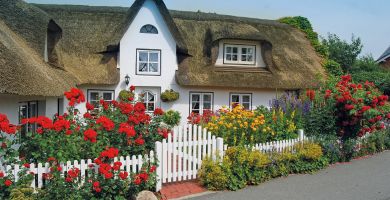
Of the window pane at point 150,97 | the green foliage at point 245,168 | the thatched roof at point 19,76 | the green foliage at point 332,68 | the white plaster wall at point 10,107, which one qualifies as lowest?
the green foliage at point 245,168

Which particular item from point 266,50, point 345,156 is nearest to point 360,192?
point 345,156

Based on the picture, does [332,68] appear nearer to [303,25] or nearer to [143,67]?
[303,25]

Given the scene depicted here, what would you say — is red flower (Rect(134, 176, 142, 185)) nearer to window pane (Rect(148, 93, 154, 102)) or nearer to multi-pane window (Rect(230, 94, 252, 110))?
window pane (Rect(148, 93, 154, 102))

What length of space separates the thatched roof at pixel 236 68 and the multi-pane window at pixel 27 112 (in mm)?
7186

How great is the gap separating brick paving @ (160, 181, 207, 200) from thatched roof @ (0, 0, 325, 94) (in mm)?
8607

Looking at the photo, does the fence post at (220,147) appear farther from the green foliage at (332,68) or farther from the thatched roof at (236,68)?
the green foliage at (332,68)

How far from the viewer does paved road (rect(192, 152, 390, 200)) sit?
25.5ft

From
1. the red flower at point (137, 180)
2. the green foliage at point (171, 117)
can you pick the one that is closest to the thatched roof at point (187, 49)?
the green foliage at point (171, 117)

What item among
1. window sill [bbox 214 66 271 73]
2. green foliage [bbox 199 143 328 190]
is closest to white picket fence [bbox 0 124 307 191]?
green foliage [bbox 199 143 328 190]

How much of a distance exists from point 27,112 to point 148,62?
7.61m

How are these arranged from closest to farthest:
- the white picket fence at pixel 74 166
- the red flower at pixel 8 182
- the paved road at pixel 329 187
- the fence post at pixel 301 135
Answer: the red flower at pixel 8 182 → the white picket fence at pixel 74 166 → the paved road at pixel 329 187 → the fence post at pixel 301 135

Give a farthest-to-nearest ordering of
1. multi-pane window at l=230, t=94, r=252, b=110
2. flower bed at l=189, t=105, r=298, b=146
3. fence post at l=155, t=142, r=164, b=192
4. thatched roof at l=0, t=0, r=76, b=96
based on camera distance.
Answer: multi-pane window at l=230, t=94, r=252, b=110 < flower bed at l=189, t=105, r=298, b=146 < thatched roof at l=0, t=0, r=76, b=96 < fence post at l=155, t=142, r=164, b=192

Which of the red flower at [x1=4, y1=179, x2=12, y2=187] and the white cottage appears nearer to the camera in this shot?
the red flower at [x1=4, y1=179, x2=12, y2=187]

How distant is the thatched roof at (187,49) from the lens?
17188 millimetres
